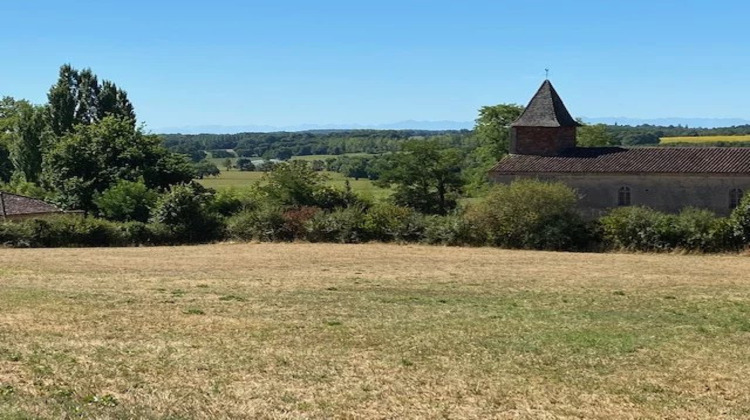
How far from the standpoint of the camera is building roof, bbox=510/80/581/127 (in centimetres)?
5725

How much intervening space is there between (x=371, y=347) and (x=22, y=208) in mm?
43024

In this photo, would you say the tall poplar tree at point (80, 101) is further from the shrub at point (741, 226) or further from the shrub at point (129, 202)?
the shrub at point (741, 226)

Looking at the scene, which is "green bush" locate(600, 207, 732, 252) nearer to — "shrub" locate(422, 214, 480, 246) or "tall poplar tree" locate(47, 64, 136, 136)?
"shrub" locate(422, 214, 480, 246)

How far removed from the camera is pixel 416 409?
9.77m

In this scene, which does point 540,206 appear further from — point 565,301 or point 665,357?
point 665,357

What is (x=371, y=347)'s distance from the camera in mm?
13539

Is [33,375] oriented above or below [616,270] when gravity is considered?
above

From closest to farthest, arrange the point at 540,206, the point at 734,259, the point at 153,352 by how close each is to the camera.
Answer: the point at 153,352 → the point at 734,259 → the point at 540,206

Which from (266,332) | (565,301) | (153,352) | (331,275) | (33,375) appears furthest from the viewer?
(331,275)

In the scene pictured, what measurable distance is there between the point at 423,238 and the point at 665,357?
31.7 meters

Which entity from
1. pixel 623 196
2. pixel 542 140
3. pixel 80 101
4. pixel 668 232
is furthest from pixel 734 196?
pixel 80 101

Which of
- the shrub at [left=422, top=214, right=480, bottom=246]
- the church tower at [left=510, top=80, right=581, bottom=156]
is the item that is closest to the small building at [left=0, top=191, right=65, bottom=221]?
the shrub at [left=422, top=214, right=480, bottom=246]

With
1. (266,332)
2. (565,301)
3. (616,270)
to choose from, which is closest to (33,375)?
(266,332)

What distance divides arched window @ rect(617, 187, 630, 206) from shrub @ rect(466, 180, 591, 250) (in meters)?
10.5
